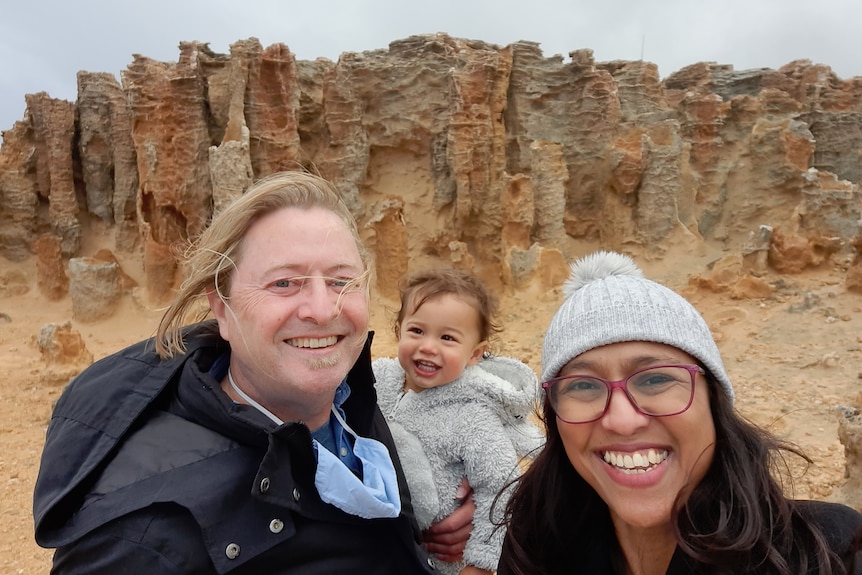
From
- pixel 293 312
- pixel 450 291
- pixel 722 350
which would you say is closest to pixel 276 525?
pixel 293 312

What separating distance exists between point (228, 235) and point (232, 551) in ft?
2.65

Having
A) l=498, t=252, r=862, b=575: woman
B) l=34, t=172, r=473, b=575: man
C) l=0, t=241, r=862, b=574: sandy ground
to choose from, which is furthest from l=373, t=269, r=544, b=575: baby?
l=0, t=241, r=862, b=574: sandy ground

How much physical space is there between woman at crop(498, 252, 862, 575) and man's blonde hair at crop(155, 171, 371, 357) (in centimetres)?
71

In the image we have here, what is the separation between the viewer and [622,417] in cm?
118

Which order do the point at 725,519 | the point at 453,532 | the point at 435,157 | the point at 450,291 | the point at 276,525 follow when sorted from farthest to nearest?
the point at 435,157, the point at 450,291, the point at 453,532, the point at 276,525, the point at 725,519

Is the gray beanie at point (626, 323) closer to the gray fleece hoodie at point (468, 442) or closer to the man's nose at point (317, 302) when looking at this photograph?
the man's nose at point (317, 302)

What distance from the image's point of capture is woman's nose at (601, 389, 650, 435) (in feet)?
3.85

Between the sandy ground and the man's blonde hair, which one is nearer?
the man's blonde hair

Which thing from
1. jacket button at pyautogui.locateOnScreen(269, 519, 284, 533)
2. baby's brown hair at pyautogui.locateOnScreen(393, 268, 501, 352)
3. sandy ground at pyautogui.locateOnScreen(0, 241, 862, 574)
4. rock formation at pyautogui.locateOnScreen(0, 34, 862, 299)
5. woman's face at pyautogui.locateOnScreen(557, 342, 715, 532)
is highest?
rock formation at pyautogui.locateOnScreen(0, 34, 862, 299)

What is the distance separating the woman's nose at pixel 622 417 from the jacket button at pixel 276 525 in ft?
2.62

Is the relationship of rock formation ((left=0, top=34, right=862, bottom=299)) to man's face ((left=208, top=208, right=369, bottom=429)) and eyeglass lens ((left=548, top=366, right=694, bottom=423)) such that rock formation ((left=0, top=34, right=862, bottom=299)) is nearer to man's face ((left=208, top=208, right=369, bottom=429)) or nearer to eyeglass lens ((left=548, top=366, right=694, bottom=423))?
man's face ((left=208, top=208, right=369, bottom=429))

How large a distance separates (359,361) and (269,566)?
716mm

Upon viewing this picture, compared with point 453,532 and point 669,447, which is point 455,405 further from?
point 669,447

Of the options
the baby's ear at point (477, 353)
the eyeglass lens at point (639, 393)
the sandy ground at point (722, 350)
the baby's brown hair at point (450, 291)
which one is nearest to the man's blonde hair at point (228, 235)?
the eyeglass lens at point (639, 393)
